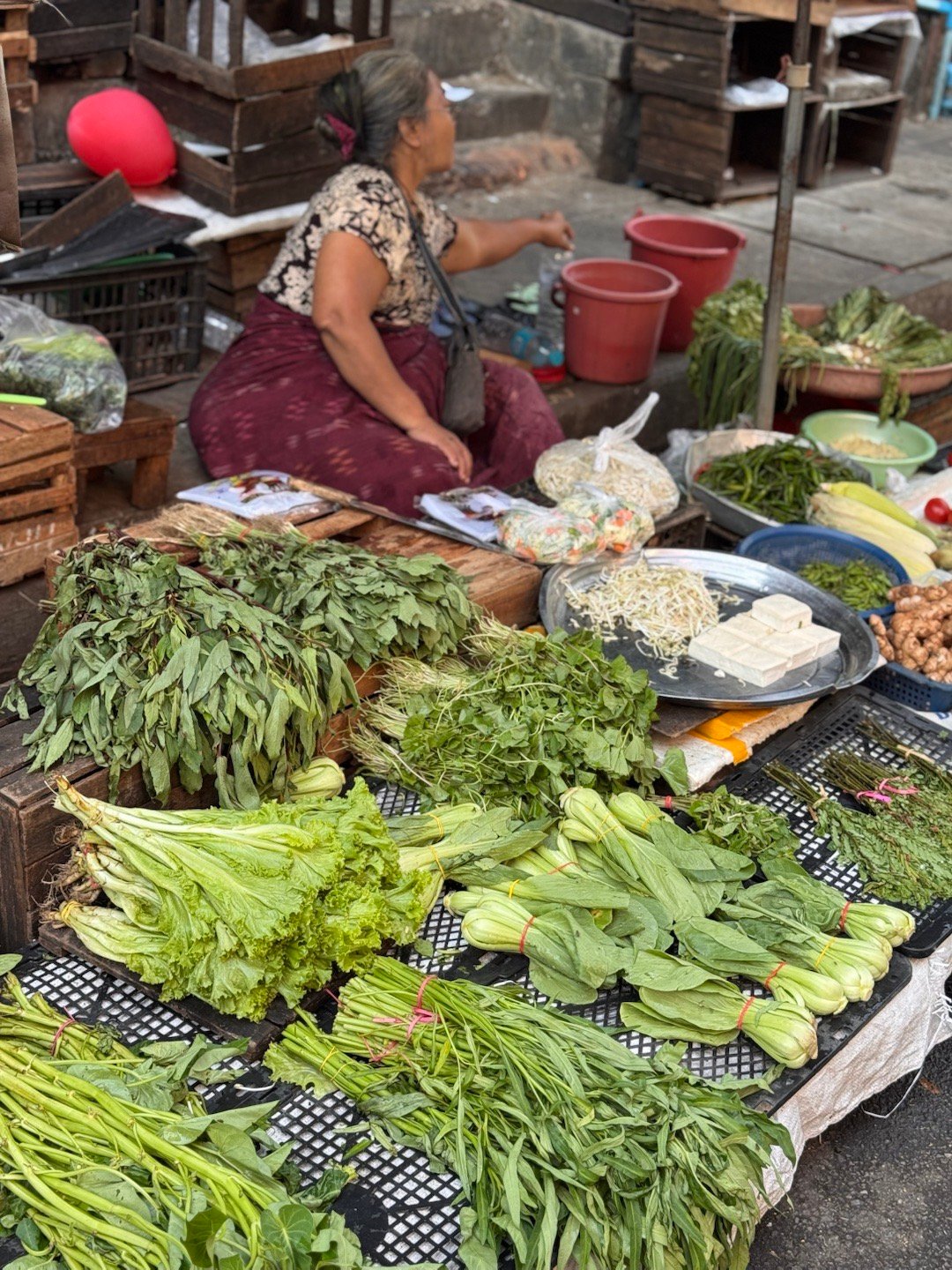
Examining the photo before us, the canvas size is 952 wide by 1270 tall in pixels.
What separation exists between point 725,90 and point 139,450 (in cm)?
507

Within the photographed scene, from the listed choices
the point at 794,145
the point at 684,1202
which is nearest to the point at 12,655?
the point at 684,1202

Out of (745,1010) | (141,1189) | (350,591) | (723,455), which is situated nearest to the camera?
(141,1189)

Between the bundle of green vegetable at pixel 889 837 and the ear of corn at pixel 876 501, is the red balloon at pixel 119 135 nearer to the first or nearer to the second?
the ear of corn at pixel 876 501

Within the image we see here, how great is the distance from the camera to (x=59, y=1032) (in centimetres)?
256

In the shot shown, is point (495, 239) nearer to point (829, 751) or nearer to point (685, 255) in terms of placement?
point (685, 255)

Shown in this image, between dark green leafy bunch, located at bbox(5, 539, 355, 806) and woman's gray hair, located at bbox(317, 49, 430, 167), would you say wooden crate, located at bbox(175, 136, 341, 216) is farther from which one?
dark green leafy bunch, located at bbox(5, 539, 355, 806)

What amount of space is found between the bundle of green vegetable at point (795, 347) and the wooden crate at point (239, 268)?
1.87 m

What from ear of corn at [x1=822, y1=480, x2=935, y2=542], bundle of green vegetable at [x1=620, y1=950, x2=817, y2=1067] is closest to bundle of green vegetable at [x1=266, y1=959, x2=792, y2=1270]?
bundle of green vegetable at [x1=620, y1=950, x2=817, y2=1067]

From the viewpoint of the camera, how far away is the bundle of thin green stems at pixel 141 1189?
2.10 m

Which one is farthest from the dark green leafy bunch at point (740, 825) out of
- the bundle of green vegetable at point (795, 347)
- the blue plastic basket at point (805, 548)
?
the bundle of green vegetable at point (795, 347)

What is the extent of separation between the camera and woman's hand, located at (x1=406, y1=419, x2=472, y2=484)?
4.61 metres

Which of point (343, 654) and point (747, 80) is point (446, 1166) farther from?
point (747, 80)

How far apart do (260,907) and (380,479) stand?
6.94 ft

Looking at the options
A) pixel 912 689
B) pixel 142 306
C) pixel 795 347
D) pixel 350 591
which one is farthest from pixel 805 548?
pixel 142 306
